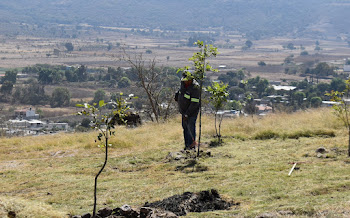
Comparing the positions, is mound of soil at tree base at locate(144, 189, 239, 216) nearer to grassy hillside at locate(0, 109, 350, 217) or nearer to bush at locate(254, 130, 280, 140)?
grassy hillside at locate(0, 109, 350, 217)

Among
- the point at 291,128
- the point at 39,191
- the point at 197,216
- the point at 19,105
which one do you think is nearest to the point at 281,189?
the point at 197,216

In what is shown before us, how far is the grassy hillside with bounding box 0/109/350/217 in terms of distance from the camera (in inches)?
268

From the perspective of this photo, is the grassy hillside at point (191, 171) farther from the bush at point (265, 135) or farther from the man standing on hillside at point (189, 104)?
the man standing on hillside at point (189, 104)

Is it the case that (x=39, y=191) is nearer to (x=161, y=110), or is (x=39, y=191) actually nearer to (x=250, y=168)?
(x=250, y=168)

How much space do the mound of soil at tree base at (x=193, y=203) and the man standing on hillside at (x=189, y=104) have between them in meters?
4.05

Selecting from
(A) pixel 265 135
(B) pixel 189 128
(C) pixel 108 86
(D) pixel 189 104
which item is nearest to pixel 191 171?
(B) pixel 189 128

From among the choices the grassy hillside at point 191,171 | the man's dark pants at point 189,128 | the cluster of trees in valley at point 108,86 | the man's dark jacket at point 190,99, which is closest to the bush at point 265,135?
the grassy hillside at point 191,171

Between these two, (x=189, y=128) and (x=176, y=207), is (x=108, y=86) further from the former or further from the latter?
(x=176, y=207)

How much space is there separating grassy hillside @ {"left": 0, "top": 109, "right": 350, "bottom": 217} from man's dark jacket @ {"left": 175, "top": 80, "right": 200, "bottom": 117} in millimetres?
970

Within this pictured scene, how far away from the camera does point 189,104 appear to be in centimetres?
1117

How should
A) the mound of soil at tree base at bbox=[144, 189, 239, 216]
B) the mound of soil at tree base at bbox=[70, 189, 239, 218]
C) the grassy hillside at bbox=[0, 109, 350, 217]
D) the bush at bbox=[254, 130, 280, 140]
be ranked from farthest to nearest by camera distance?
the bush at bbox=[254, 130, 280, 140]
the grassy hillside at bbox=[0, 109, 350, 217]
the mound of soil at tree base at bbox=[144, 189, 239, 216]
the mound of soil at tree base at bbox=[70, 189, 239, 218]

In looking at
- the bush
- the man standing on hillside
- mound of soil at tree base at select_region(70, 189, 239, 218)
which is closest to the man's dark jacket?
the man standing on hillside

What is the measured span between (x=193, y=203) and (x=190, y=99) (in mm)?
4468

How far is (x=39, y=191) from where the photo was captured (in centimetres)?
845
